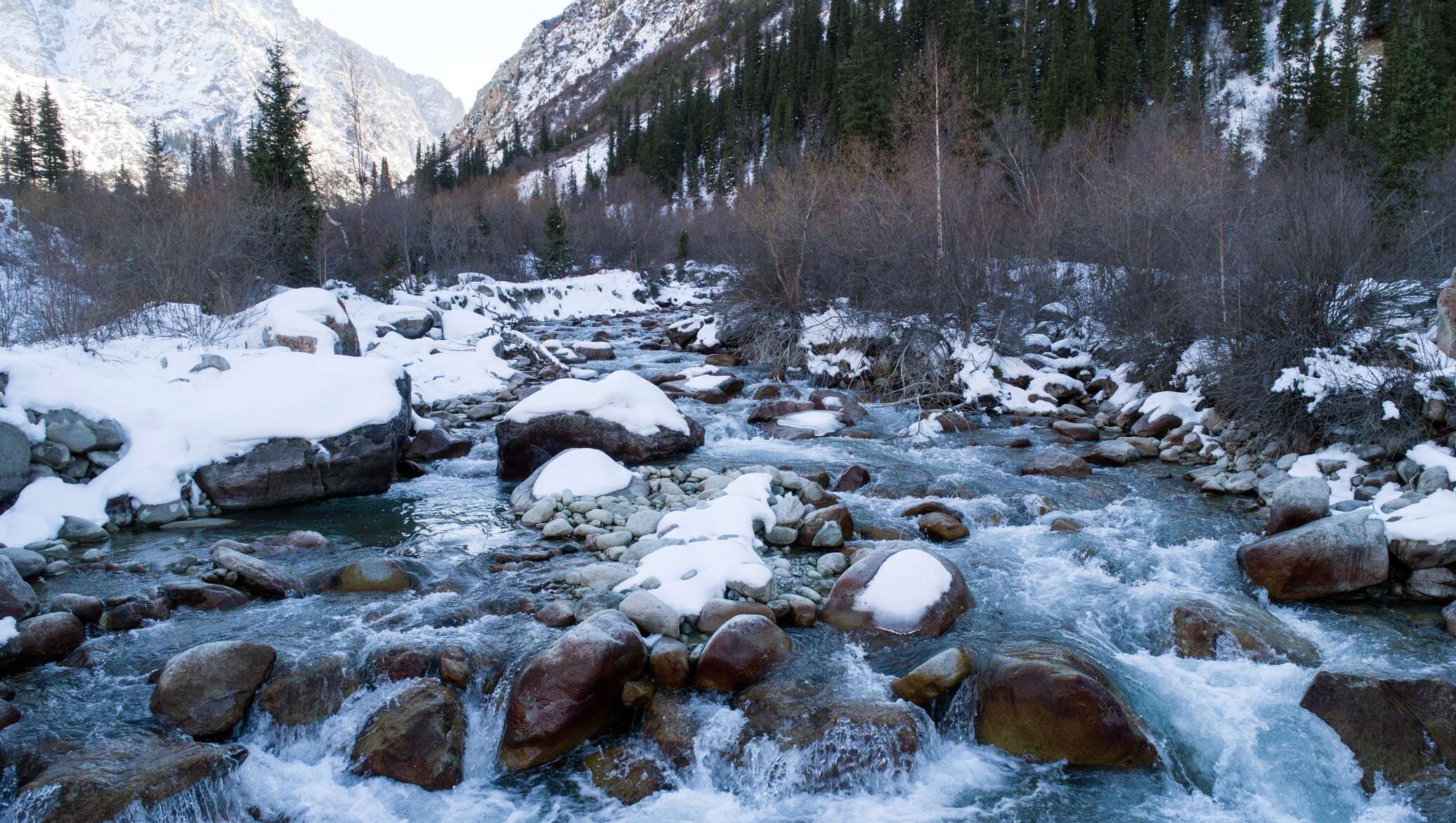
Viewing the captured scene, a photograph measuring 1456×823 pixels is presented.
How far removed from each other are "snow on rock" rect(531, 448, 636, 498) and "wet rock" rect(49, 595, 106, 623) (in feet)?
13.6

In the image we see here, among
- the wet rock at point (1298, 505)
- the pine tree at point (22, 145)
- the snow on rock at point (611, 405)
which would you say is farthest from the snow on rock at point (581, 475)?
the pine tree at point (22, 145)

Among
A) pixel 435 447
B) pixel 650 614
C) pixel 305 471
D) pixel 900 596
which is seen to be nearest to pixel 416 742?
pixel 650 614

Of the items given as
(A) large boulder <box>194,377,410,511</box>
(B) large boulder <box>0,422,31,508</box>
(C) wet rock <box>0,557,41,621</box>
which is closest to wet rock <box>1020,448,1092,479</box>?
(A) large boulder <box>194,377,410,511</box>

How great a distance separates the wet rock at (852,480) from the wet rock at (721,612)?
389 centimetres

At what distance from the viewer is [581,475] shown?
9539 mm

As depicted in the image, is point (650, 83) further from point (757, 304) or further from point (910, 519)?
point (910, 519)

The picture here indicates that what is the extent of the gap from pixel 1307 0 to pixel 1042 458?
189ft

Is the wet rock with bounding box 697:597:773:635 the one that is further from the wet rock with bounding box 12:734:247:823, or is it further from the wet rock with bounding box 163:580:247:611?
the wet rock with bounding box 163:580:247:611

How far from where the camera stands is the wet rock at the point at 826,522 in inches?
309

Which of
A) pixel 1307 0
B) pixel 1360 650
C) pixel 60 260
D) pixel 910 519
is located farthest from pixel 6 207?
pixel 1307 0

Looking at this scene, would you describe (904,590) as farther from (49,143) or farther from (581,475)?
(49,143)

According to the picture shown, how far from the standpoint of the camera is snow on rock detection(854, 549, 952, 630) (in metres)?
6.17

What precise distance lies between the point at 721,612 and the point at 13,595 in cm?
515

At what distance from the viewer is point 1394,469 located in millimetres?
8516
